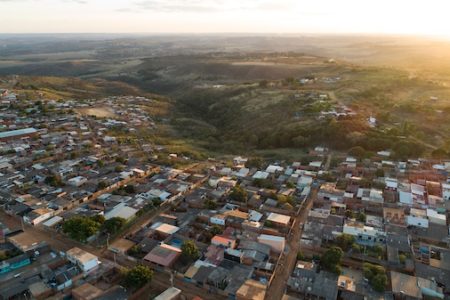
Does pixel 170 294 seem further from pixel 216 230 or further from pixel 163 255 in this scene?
pixel 216 230

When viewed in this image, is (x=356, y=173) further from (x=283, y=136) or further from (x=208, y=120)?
(x=208, y=120)

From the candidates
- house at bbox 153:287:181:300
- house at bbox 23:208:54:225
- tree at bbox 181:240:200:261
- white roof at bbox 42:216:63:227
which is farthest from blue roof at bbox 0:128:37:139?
house at bbox 153:287:181:300

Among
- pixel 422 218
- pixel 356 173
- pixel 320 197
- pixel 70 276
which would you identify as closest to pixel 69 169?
pixel 70 276

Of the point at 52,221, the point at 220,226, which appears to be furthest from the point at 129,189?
the point at 220,226

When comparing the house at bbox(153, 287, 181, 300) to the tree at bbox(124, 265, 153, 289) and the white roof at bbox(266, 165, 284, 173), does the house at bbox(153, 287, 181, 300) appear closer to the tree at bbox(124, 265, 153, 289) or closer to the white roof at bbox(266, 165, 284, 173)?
the tree at bbox(124, 265, 153, 289)

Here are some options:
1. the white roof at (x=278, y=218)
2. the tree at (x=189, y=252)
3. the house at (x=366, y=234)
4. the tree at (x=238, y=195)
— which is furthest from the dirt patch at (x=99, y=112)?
the house at (x=366, y=234)
